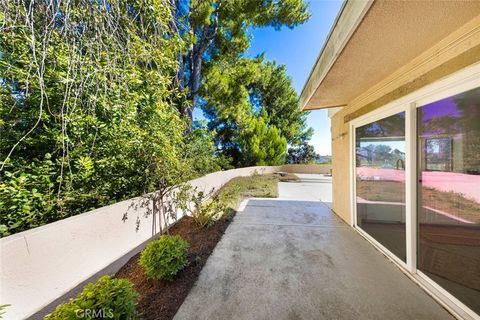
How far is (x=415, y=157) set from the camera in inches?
88.4

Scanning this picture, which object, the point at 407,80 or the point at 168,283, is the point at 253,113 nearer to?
the point at 407,80

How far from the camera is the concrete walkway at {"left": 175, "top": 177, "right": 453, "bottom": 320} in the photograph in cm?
173

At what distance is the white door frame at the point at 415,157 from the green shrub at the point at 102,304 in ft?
9.54

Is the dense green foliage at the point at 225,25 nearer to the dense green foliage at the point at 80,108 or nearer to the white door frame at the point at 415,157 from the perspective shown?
the dense green foliage at the point at 80,108

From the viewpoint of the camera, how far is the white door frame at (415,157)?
1647 millimetres

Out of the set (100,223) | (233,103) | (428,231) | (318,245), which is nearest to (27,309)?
(100,223)

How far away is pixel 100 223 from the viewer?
2.06 meters

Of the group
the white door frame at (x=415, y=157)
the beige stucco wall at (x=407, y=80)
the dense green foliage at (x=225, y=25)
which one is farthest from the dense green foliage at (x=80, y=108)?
the dense green foliage at (x=225, y=25)

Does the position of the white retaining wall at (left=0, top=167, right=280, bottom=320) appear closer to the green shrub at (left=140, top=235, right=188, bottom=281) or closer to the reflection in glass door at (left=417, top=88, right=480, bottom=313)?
the green shrub at (left=140, top=235, right=188, bottom=281)

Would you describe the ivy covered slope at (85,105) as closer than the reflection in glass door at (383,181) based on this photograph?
Yes

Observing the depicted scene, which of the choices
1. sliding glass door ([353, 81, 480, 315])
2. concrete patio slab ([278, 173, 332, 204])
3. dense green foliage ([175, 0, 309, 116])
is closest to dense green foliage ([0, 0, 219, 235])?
sliding glass door ([353, 81, 480, 315])

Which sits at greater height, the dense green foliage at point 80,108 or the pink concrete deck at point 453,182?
the dense green foliage at point 80,108

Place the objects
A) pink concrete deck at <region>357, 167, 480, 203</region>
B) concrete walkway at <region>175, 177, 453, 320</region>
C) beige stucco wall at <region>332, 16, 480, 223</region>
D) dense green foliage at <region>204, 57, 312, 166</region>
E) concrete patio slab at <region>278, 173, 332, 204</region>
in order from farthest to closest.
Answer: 1. dense green foliage at <region>204, 57, 312, 166</region>
2. concrete patio slab at <region>278, 173, 332, 204</region>
3. pink concrete deck at <region>357, 167, 480, 203</region>
4. concrete walkway at <region>175, 177, 453, 320</region>
5. beige stucco wall at <region>332, 16, 480, 223</region>

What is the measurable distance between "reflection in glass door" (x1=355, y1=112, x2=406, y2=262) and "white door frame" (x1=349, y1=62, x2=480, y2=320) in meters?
0.14
